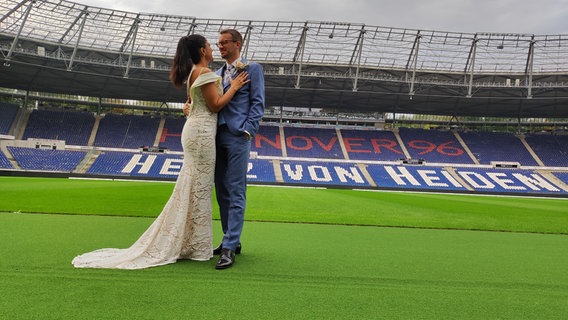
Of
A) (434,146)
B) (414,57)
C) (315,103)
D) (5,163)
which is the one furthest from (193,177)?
(434,146)

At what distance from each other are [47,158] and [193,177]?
34.7 metres

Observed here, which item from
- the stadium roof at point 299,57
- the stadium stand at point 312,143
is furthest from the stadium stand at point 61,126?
the stadium stand at point 312,143

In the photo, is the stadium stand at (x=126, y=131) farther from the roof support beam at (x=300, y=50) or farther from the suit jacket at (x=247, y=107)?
the suit jacket at (x=247, y=107)

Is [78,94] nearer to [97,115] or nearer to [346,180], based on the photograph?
[97,115]

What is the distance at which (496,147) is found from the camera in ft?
133

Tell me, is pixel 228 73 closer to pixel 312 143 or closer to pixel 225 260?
pixel 225 260

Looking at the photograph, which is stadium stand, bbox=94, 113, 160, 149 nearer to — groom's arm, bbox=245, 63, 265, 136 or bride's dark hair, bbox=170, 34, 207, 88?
bride's dark hair, bbox=170, 34, 207, 88

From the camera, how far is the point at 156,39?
111 ft

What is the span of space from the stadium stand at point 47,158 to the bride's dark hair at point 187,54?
104 ft

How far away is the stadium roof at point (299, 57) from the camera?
31.5 m

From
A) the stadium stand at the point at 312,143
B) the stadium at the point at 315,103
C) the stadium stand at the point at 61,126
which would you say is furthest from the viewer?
the stadium stand at the point at 312,143

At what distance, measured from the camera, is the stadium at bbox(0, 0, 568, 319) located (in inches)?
1247

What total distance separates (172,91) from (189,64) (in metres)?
38.2

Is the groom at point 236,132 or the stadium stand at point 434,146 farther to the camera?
the stadium stand at point 434,146
